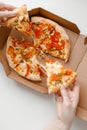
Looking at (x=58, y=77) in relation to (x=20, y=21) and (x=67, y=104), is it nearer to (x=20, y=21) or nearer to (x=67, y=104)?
(x=67, y=104)

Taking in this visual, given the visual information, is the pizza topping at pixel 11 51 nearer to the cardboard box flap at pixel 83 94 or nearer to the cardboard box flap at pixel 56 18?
the cardboard box flap at pixel 56 18

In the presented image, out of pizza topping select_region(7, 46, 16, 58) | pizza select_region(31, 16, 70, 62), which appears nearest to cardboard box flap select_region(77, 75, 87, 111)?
pizza select_region(31, 16, 70, 62)

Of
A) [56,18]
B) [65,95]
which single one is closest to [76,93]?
[65,95]

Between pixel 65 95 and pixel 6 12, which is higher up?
pixel 6 12

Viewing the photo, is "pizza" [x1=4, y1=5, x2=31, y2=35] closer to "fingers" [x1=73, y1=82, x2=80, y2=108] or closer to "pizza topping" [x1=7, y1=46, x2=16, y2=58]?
"pizza topping" [x1=7, y1=46, x2=16, y2=58]

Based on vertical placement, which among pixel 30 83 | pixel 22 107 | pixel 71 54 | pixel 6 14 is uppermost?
pixel 6 14

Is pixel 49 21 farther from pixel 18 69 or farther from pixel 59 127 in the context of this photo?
pixel 59 127

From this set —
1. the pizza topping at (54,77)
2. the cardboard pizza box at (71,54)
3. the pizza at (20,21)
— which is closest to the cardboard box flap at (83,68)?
the cardboard pizza box at (71,54)
